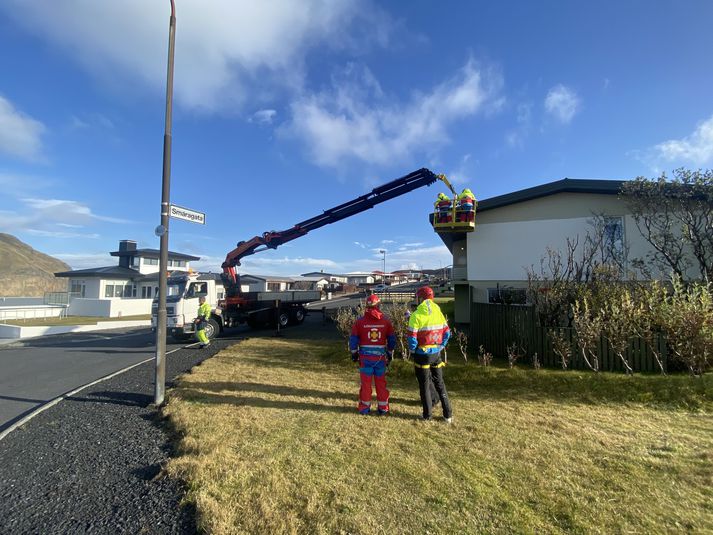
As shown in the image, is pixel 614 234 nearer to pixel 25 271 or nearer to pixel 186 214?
pixel 186 214

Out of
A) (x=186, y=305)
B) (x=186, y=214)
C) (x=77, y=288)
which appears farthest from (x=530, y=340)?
(x=77, y=288)

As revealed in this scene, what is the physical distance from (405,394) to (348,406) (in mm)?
1127

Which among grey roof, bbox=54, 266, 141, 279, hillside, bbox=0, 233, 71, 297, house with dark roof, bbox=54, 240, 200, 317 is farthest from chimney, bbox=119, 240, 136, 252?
hillside, bbox=0, 233, 71, 297

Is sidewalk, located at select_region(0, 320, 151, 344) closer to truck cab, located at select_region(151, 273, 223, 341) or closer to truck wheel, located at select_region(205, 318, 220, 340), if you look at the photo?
truck cab, located at select_region(151, 273, 223, 341)

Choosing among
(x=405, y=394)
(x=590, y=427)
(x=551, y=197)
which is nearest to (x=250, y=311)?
(x=405, y=394)

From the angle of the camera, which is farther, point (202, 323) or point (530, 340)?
point (202, 323)

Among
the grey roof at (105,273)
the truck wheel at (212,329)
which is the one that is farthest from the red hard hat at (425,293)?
the grey roof at (105,273)

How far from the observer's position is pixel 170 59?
18.6ft

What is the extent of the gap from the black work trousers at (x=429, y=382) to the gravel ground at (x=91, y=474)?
299 centimetres

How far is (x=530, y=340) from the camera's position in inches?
311

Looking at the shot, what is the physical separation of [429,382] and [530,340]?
4.14 meters

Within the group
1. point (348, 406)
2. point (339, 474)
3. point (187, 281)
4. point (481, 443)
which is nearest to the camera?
point (339, 474)

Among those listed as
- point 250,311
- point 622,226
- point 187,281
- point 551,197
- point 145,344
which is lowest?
point 145,344

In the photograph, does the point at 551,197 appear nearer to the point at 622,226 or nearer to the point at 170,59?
the point at 622,226
